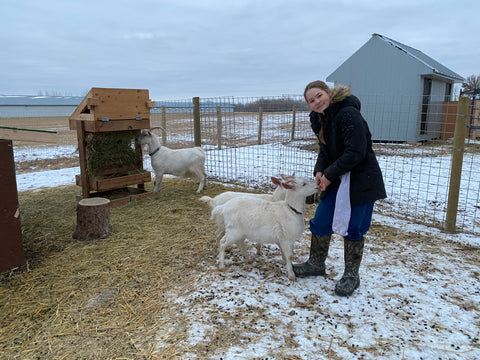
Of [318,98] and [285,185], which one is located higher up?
[318,98]

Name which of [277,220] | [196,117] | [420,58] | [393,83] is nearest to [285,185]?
[277,220]

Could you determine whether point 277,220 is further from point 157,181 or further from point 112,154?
point 112,154

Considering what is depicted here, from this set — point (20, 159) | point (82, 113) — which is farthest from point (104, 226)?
point (20, 159)

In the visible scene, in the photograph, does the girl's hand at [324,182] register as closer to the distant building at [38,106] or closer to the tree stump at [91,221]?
the tree stump at [91,221]

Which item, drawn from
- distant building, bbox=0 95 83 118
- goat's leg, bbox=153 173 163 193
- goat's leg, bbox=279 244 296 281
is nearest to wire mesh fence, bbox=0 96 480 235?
goat's leg, bbox=153 173 163 193

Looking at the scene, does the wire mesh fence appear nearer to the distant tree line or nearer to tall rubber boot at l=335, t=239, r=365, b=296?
the distant tree line

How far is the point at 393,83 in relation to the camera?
573 inches

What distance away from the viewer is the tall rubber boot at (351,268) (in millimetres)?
3238

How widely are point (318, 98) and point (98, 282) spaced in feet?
9.56

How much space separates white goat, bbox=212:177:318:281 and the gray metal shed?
11.4 meters

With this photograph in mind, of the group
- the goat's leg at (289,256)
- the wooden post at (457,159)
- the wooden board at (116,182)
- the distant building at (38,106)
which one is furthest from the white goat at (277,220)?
the distant building at (38,106)

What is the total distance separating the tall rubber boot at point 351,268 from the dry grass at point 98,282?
5.28ft

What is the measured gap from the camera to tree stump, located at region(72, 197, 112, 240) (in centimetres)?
469

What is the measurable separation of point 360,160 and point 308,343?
156 centimetres
